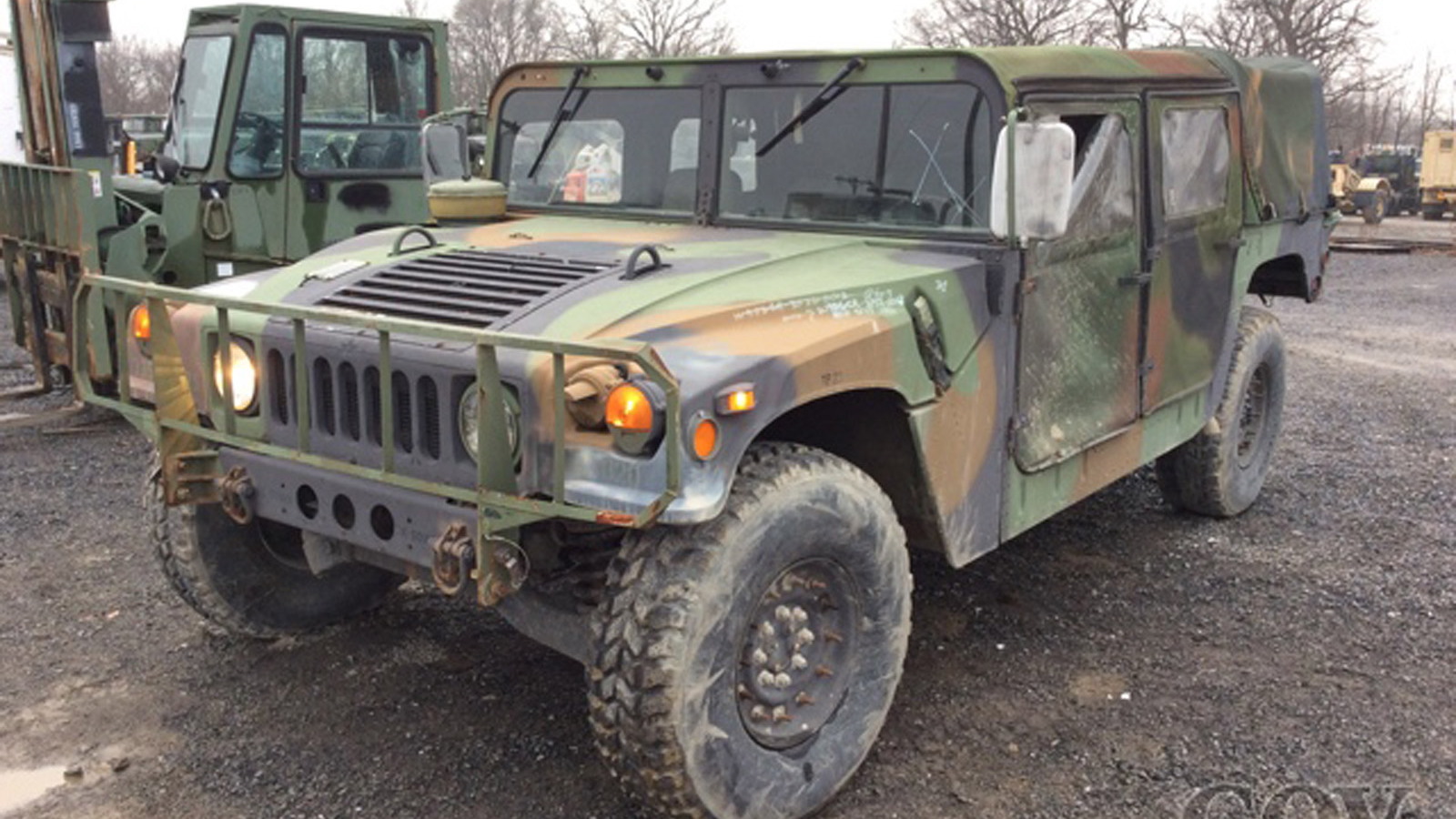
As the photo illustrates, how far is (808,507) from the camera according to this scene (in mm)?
3250

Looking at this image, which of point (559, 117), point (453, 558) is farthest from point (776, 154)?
point (453, 558)

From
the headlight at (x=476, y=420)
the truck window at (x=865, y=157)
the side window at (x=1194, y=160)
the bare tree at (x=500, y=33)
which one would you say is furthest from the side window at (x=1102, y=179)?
the bare tree at (x=500, y=33)

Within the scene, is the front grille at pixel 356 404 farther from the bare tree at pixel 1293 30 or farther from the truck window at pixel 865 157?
the bare tree at pixel 1293 30

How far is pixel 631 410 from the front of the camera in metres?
2.87

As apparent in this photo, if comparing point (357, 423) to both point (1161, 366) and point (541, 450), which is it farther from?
point (1161, 366)

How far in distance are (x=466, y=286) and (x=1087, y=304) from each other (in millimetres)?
1960

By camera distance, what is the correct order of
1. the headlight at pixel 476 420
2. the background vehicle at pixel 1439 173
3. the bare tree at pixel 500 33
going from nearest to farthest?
the headlight at pixel 476 420 < the background vehicle at pixel 1439 173 < the bare tree at pixel 500 33

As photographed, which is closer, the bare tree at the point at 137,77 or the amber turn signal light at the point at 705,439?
the amber turn signal light at the point at 705,439

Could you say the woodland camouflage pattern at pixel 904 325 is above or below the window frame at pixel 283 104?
below

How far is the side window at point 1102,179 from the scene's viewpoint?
14.0 feet

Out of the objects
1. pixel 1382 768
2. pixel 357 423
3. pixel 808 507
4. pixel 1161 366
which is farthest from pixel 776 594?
pixel 1161 366

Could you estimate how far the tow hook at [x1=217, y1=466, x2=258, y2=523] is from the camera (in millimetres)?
A: 3596

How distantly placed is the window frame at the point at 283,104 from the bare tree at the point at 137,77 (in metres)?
42.6

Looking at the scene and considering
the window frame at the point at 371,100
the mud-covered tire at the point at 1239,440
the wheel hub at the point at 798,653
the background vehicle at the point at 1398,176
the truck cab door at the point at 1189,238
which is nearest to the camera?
the wheel hub at the point at 798,653
